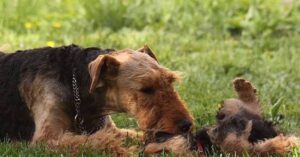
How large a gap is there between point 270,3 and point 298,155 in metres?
6.38

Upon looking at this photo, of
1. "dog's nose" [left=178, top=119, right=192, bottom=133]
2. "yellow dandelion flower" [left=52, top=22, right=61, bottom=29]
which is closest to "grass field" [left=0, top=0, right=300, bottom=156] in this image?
"yellow dandelion flower" [left=52, top=22, right=61, bottom=29]

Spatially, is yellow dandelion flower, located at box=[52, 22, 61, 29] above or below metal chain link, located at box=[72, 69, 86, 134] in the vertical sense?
above

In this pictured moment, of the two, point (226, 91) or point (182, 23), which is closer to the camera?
point (226, 91)

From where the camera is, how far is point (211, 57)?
873 centimetres

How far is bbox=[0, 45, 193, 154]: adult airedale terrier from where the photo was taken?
485cm

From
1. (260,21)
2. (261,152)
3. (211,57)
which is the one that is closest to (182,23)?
(260,21)

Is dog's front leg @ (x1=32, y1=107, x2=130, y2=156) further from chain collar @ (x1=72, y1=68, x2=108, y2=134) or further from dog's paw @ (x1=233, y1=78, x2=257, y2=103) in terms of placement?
dog's paw @ (x1=233, y1=78, x2=257, y2=103)

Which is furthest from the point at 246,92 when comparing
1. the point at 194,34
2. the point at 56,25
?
the point at 56,25

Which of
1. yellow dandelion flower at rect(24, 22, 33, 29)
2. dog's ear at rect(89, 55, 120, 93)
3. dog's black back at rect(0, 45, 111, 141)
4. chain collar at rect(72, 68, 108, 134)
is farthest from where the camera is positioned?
yellow dandelion flower at rect(24, 22, 33, 29)

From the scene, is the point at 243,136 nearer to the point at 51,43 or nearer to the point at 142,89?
the point at 142,89

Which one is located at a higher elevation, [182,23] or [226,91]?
[182,23]

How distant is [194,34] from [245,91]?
480 centimetres

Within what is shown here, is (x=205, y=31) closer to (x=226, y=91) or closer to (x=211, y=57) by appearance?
(x=211, y=57)

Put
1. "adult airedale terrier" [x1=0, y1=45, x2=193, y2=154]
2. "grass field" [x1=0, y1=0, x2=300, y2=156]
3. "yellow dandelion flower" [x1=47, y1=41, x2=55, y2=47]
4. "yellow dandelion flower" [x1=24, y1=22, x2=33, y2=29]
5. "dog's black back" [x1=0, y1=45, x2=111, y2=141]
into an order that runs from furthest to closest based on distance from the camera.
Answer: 1. "yellow dandelion flower" [x1=24, y1=22, x2=33, y2=29]
2. "yellow dandelion flower" [x1=47, y1=41, x2=55, y2=47]
3. "grass field" [x1=0, y1=0, x2=300, y2=156]
4. "dog's black back" [x1=0, y1=45, x2=111, y2=141]
5. "adult airedale terrier" [x1=0, y1=45, x2=193, y2=154]
